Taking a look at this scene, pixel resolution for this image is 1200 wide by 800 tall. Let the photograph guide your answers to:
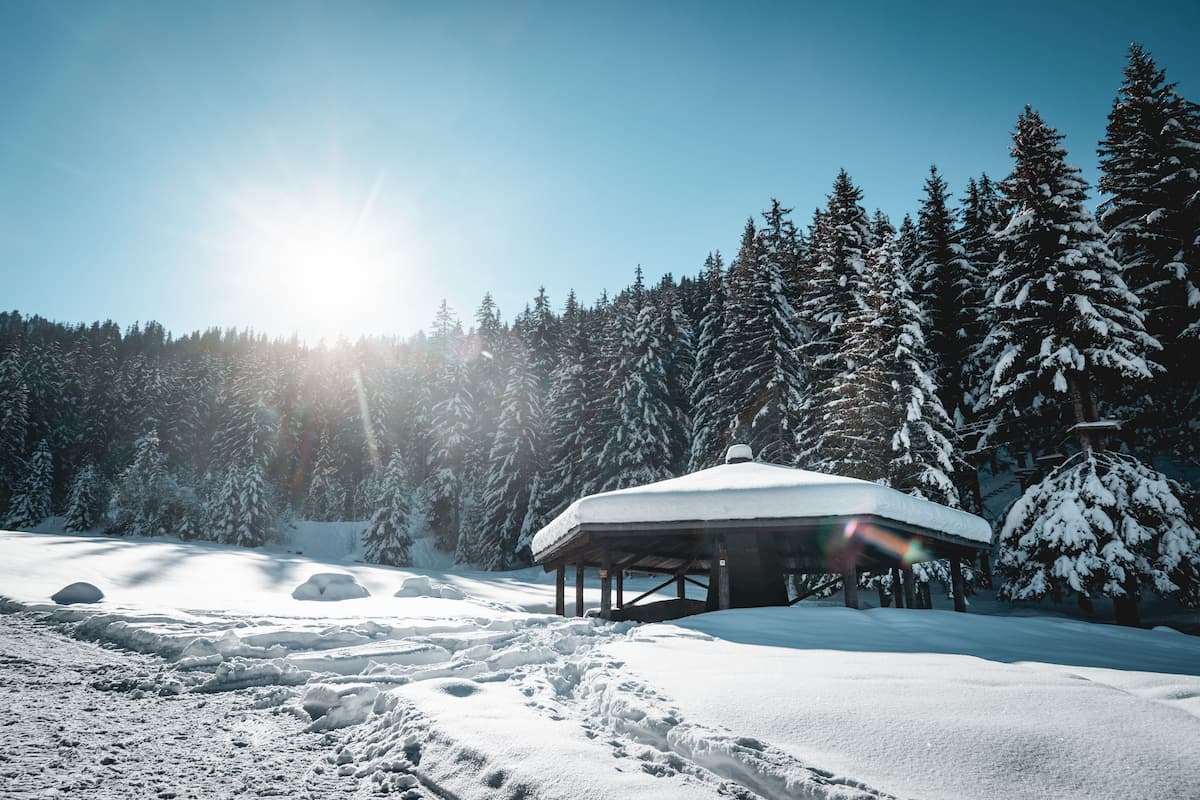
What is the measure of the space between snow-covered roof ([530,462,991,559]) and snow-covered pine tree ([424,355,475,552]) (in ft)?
119

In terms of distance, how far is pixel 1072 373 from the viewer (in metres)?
16.7

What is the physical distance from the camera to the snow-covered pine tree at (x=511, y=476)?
131 ft

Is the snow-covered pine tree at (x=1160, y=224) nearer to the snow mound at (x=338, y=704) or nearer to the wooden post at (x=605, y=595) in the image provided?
the wooden post at (x=605, y=595)

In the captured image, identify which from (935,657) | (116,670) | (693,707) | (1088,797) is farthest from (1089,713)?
(116,670)

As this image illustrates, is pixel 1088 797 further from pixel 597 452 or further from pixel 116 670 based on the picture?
pixel 597 452

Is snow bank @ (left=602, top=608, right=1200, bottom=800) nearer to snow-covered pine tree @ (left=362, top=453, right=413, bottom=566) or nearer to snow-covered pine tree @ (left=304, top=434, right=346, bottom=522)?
snow-covered pine tree @ (left=362, top=453, right=413, bottom=566)

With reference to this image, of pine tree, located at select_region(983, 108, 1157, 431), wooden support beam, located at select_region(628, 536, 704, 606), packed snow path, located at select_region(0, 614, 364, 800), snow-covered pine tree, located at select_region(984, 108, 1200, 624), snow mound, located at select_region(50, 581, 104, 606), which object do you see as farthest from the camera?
pine tree, located at select_region(983, 108, 1157, 431)

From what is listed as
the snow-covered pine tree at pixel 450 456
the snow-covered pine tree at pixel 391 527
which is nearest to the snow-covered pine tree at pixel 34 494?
the snow-covered pine tree at pixel 391 527

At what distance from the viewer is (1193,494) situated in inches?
659

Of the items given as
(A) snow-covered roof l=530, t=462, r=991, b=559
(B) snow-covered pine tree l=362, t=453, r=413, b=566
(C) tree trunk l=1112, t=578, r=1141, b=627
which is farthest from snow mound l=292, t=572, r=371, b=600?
(B) snow-covered pine tree l=362, t=453, r=413, b=566

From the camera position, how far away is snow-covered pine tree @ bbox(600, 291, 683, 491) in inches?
1325

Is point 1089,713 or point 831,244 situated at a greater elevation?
point 831,244

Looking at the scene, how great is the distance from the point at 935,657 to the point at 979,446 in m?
20.4

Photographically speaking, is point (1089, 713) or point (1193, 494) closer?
point (1089, 713)
